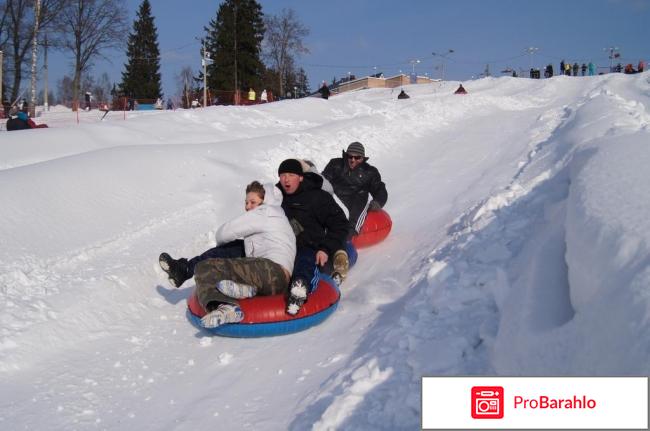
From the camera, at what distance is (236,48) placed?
36.5 metres

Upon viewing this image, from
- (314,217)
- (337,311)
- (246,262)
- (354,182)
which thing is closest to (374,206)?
(354,182)

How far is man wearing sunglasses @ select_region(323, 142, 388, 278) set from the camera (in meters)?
6.19

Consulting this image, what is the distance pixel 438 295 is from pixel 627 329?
193 centimetres

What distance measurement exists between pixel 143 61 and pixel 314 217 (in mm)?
45670

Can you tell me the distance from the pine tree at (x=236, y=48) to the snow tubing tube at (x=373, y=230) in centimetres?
3170

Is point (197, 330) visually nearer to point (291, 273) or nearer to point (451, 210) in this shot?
point (291, 273)

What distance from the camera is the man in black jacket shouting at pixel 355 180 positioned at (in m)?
6.19

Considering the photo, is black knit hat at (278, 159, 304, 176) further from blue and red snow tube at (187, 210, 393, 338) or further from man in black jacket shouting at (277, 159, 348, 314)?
blue and red snow tube at (187, 210, 393, 338)

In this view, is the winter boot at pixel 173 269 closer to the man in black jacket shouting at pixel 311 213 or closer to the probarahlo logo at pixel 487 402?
the man in black jacket shouting at pixel 311 213

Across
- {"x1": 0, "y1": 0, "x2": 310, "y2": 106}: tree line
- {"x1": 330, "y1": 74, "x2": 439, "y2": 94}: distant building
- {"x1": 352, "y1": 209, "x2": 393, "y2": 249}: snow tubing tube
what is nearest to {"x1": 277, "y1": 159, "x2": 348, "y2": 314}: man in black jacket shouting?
{"x1": 352, "y1": 209, "x2": 393, "y2": 249}: snow tubing tube

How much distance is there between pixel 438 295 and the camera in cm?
349

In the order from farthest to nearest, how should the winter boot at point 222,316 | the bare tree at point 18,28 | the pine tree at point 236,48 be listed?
the pine tree at point 236,48 < the bare tree at point 18,28 < the winter boot at point 222,316

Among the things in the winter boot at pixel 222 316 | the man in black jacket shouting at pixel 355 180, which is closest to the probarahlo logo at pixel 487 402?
the winter boot at pixel 222 316

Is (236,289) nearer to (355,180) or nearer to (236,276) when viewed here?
(236,276)
